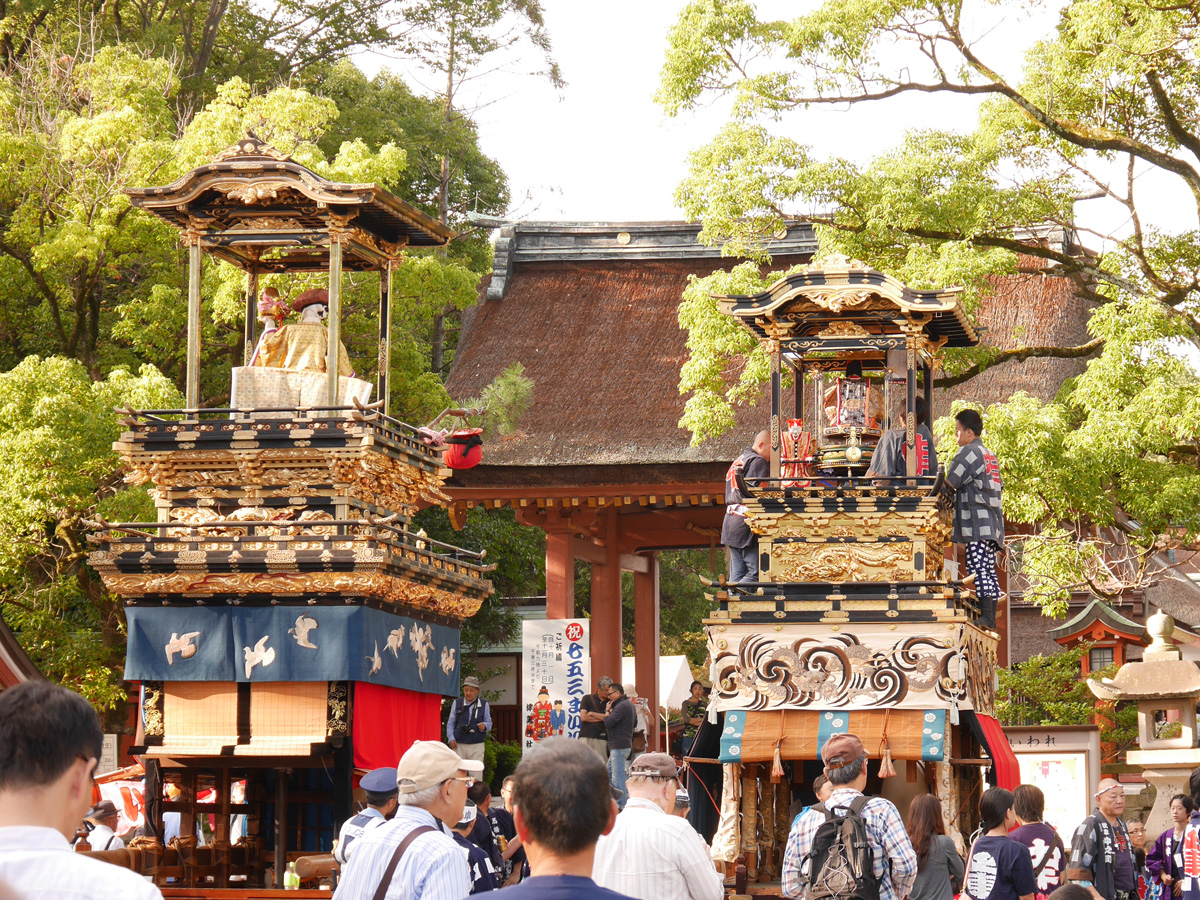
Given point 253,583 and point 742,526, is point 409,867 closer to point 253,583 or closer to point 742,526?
point 253,583

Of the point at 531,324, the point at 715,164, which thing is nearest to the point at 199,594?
the point at 715,164

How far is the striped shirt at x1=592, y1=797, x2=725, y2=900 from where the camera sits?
5293 mm

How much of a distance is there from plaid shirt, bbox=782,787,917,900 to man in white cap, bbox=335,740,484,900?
170 centimetres

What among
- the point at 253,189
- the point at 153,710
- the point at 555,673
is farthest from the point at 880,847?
the point at 555,673

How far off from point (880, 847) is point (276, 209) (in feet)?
27.3

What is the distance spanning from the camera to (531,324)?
22.3 meters

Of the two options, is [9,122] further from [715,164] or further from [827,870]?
[827,870]

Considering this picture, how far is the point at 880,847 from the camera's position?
5.96m

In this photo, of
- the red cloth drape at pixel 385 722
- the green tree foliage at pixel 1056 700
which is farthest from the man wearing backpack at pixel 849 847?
the green tree foliage at pixel 1056 700

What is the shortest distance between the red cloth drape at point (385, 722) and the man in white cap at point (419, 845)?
6.38 m

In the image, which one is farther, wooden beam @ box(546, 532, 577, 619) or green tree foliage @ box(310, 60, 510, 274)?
green tree foliage @ box(310, 60, 510, 274)

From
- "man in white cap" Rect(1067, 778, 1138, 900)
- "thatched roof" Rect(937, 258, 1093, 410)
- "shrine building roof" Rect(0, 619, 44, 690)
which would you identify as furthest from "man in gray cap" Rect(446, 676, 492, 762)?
"thatched roof" Rect(937, 258, 1093, 410)

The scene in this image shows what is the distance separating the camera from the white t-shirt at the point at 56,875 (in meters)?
2.69

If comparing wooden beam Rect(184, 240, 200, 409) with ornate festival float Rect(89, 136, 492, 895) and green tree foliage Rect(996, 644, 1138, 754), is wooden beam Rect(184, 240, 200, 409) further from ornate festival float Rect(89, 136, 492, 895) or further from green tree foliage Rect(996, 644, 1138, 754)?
green tree foliage Rect(996, 644, 1138, 754)
